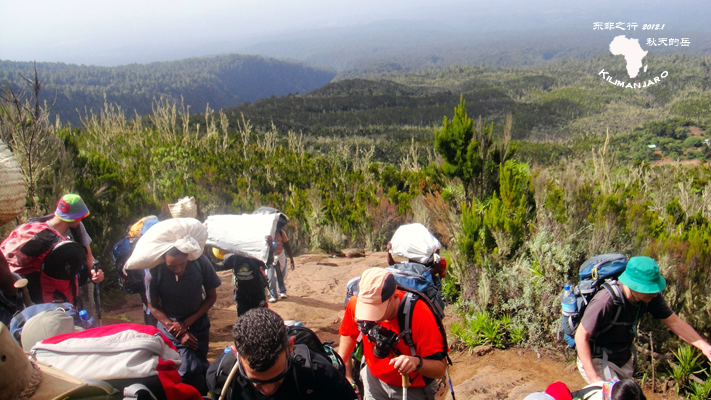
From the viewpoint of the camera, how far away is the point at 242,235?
338 cm

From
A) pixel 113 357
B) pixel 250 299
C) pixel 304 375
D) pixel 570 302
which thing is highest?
pixel 113 357

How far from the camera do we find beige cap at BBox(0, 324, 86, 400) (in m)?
1.10

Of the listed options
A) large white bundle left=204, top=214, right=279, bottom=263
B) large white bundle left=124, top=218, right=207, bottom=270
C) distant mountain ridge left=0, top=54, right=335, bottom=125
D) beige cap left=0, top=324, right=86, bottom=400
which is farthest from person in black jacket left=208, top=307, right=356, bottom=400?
distant mountain ridge left=0, top=54, right=335, bottom=125

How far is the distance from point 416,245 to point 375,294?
37.7 inches

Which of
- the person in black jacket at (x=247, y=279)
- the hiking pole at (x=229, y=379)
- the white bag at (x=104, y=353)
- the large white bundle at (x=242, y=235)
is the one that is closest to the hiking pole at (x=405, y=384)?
the hiking pole at (x=229, y=379)

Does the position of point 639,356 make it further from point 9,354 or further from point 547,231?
point 9,354

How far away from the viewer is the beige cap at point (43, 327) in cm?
163

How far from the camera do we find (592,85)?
98.6 metres

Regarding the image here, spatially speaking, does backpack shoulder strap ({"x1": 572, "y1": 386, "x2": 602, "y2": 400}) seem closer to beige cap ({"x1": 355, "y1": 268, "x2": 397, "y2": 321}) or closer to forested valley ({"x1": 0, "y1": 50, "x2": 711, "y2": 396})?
beige cap ({"x1": 355, "y1": 268, "x2": 397, "y2": 321})

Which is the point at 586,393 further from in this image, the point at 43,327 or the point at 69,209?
the point at 69,209

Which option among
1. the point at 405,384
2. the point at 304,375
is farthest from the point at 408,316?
the point at 304,375

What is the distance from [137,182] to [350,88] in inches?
3763

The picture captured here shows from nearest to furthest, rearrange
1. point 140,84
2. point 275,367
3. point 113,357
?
1. point 113,357
2. point 275,367
3. point 140,84

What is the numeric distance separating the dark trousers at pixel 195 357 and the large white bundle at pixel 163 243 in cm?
48
